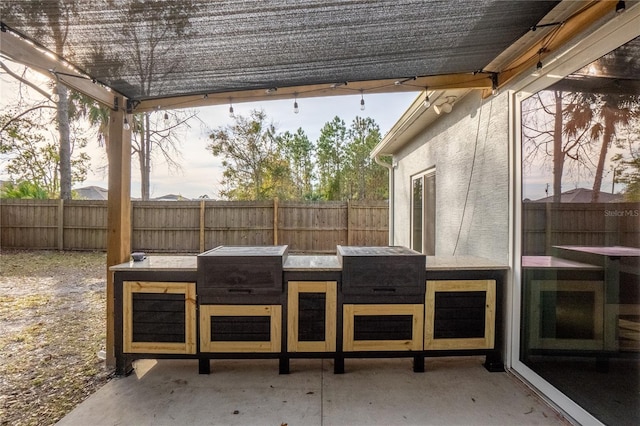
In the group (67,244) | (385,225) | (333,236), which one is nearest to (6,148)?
(67,244)

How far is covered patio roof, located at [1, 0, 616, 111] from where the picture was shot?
5.02 ft

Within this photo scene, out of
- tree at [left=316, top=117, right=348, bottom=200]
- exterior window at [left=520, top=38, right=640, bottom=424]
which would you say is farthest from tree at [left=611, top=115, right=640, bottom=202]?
tree at [left=316, top=117, right=348, bottom=200]

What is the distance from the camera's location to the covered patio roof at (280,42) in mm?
1529

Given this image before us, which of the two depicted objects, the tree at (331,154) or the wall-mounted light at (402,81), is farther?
the tree at (331,154)

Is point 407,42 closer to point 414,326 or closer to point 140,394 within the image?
point 414,326

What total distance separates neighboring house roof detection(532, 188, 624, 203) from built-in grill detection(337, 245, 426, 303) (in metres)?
0.95

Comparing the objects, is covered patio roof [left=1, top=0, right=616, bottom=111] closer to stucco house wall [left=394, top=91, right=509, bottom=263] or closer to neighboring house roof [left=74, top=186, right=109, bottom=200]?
stucco house wall [left=394, top=91, right=509, bottom=263]

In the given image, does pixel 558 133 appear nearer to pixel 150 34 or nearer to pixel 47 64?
pixel 150 34

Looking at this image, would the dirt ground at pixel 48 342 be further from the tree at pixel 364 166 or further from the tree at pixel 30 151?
the tree at pixel 364 166

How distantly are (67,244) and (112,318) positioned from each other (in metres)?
7.50

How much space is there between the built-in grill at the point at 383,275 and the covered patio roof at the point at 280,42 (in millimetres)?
1427

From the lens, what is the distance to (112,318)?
8.29 ft

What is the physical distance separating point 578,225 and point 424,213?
269 centimetres

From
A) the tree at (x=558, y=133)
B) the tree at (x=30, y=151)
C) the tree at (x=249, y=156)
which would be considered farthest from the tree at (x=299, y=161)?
the tree at (x=558, y=133)
